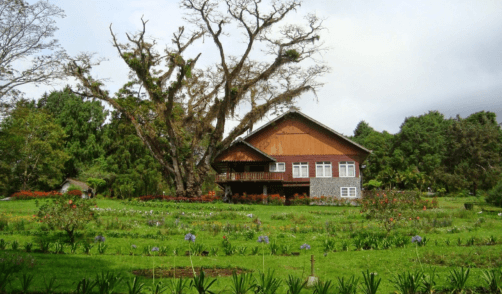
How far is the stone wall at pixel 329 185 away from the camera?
3903cm

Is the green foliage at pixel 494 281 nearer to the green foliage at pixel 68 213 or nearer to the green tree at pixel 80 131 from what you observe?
the green foliage at pixel 68 213

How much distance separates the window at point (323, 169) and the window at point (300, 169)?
0.98 metres

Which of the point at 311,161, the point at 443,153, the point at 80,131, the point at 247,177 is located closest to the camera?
the point at 247,177

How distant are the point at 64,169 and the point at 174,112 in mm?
19224

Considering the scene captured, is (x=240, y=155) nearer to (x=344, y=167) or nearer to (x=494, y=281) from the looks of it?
(x=344, y=167)

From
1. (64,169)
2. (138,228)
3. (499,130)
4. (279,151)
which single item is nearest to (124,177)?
(64,169)

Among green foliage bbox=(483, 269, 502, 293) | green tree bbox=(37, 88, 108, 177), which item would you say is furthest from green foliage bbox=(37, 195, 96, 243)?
green tree bbox=(37, 88, 108, 177)

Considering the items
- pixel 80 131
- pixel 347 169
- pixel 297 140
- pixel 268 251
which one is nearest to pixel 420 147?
pixel 347 169

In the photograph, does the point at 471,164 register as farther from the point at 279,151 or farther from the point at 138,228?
the point at 138,228

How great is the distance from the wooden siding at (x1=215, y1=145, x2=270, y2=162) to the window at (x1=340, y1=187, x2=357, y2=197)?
7.93 meters

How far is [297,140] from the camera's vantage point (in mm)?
40594

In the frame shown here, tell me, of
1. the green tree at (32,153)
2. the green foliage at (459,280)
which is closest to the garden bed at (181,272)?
the green foliage at (459,280)

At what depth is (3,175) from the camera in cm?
4469

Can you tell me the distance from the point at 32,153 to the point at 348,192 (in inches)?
1350
